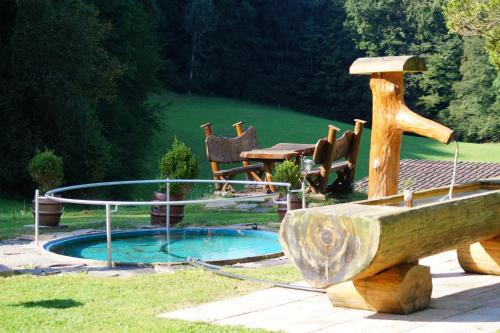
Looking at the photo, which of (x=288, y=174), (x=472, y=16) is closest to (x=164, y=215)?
(x=288, y=174)

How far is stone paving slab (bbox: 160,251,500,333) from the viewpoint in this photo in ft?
17.1

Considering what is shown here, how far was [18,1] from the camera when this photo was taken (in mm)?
23047

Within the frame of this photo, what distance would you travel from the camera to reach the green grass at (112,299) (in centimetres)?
533

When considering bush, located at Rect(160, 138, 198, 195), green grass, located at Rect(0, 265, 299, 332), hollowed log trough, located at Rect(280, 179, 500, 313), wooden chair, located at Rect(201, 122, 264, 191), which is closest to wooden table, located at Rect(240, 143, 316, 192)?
wooden chair, located at Rect(201, 122, 264, 191)

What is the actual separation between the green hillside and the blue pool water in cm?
2697

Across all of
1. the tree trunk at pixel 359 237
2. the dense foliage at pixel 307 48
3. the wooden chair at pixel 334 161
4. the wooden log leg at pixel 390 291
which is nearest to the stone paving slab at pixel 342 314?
the wooden log leg at pixel 390 291

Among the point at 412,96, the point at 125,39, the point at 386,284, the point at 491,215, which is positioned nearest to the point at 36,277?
the point at 386,284

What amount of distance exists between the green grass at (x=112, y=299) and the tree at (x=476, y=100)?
1788 inches

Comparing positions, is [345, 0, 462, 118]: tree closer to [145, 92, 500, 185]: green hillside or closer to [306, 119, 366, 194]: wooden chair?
[145, 92, 500, 185]: green hillside

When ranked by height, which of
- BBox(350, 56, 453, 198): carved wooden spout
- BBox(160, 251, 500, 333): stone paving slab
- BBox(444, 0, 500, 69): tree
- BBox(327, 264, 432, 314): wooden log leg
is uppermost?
BBox(444, 0, 500, 69): tree

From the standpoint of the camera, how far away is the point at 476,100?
50.4m

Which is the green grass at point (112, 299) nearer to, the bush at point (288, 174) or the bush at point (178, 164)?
the bush at point (288, 174)

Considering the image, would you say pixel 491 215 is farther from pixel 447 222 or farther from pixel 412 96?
pixel 412 96

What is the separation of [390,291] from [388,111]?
168 cm
